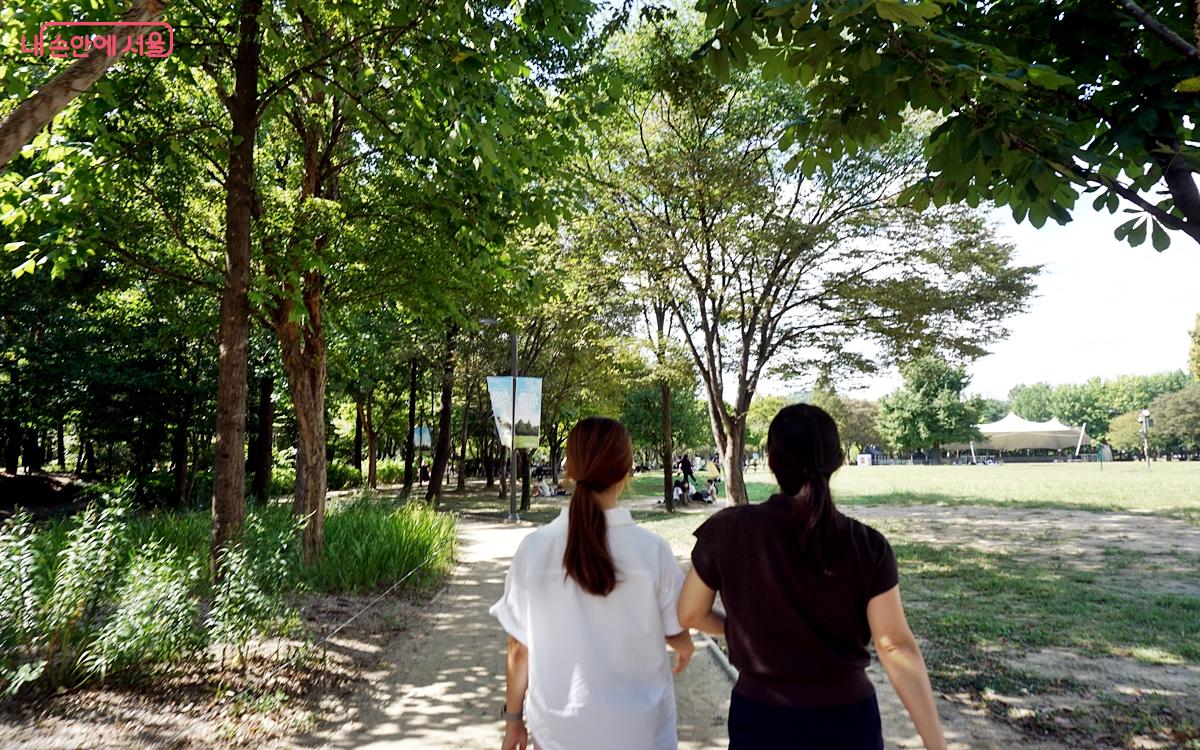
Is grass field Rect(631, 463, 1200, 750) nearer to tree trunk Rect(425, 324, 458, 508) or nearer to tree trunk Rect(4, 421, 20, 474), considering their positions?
tree trunk Rect(425, 324, 458, 508)

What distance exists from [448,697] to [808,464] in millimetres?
4439

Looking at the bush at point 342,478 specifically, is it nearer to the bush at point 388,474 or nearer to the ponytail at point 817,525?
the bush at point 388,474

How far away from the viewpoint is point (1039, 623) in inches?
289

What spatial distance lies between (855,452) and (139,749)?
97.0 m

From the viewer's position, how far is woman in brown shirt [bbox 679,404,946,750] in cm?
192

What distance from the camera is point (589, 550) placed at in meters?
2.12

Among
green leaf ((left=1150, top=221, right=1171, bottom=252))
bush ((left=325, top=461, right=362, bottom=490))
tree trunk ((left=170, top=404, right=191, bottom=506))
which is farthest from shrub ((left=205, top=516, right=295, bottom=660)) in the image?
bush ((left=325, top=461, right=362, bottom=490))

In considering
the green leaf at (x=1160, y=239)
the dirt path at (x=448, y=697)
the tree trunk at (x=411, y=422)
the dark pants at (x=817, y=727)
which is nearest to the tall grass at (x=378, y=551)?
the dirt path at (x=448, y=697)

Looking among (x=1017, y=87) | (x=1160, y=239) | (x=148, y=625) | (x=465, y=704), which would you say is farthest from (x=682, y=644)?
(x=148, y=625)

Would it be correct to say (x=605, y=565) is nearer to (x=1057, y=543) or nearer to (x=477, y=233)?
(x=477, y=233)

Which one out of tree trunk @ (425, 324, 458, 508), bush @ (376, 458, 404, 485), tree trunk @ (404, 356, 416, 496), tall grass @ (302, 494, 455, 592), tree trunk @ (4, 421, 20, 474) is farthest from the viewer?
bush @ (376, 458, 404, 485)

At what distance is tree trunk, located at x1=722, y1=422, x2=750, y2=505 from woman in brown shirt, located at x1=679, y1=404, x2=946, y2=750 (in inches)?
Answer: 502

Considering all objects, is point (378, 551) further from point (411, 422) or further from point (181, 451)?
point (411, 422)

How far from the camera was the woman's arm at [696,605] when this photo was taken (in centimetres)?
213
